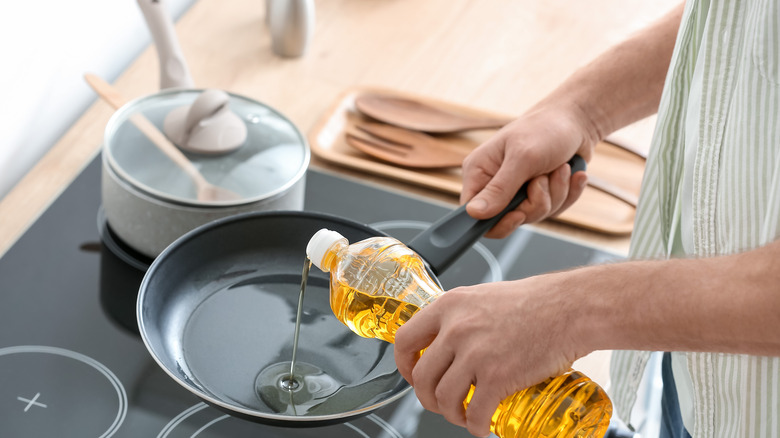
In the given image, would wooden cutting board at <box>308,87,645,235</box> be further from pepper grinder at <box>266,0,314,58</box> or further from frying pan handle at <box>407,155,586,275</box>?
Result: frying pan handle at <box>407,155,586,275</box>

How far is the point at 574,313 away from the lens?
1.98ft

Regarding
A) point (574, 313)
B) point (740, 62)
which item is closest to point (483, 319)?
point (574, 313)

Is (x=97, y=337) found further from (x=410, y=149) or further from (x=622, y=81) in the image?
(x=622, y=81)

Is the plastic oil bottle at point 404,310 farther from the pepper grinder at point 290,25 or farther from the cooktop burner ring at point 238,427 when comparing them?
the pepper grinder at point 290,25

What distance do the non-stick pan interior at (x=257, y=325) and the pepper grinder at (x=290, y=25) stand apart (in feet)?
1.58

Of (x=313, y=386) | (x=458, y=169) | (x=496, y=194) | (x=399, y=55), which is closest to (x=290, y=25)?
(x=399, y=55)

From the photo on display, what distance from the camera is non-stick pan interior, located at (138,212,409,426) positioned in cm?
78

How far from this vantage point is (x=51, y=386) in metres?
0.82

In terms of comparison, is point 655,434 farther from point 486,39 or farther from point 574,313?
point 486,39

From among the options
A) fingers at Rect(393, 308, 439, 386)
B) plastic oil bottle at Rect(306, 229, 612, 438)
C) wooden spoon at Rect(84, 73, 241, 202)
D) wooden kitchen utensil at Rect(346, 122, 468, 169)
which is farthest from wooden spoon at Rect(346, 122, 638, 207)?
fingers at Rect(393, 308, 439, 386)

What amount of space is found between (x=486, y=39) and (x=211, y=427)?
879 millimetres

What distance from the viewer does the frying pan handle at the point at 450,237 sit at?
80 centimetres

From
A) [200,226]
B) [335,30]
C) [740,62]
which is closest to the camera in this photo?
[740,62]

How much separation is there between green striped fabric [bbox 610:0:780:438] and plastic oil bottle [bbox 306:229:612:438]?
0.38 ft
